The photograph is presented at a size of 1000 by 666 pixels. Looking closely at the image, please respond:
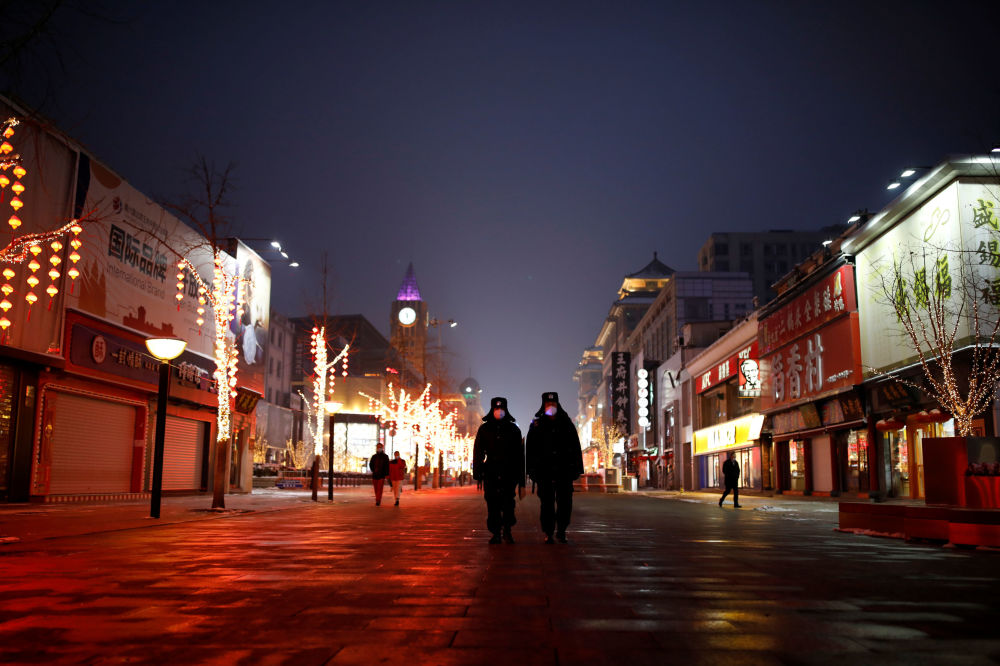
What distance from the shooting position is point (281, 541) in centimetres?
1158

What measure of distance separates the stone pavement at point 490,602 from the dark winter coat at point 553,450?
3.11 feet

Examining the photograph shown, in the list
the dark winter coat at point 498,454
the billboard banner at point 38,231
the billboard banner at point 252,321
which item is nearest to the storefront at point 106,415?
the billboard banner at point 38,231

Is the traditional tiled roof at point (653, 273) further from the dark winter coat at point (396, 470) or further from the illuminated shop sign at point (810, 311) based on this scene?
the dark winter coat at point (396, 470)

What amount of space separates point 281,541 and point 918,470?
23811mm

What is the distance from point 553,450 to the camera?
11156 millimetres

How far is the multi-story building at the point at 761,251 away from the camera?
4621 inches

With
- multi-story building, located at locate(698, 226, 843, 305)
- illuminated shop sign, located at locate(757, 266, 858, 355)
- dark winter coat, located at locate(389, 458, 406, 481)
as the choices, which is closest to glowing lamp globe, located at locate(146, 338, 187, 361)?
dark winter coat, located at locate(389, 458, 406, 481)

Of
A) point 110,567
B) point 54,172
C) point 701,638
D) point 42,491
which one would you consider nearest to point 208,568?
point 110,567

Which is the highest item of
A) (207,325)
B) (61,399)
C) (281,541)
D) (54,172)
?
(54,172)

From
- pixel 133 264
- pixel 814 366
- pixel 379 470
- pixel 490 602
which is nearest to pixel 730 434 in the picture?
pixel 814 366

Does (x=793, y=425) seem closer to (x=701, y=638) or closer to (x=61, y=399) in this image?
(x=61, y=399)

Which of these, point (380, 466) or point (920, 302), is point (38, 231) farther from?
point (920, 302)

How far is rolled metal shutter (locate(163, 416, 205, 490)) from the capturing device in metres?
30.0

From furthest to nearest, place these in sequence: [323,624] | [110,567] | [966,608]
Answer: [110,567], [966,608], [323,624]
